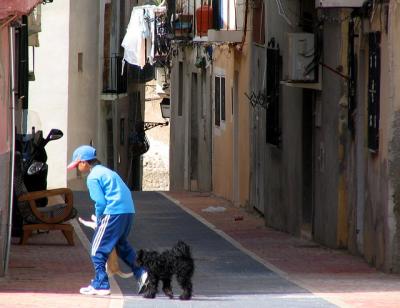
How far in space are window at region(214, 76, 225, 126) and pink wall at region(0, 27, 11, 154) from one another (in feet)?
58.3

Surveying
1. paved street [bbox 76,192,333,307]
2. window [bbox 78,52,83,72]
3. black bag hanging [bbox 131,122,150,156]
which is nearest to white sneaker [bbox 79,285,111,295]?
paved street [bbox 76,192,333,307]

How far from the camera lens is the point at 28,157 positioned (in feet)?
71.7

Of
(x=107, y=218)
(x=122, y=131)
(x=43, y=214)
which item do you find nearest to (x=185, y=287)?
(x=107, y=218)

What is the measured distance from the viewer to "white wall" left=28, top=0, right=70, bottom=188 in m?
38.5

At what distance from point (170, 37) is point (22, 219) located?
69.6 feet

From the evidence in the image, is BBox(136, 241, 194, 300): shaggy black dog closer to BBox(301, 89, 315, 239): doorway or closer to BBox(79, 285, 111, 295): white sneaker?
BBox(79, 285, 111, 295): white sneaker

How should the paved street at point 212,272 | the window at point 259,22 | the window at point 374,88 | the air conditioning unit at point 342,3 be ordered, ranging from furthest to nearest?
the window at point 259,22, the air conditioning unit at point 342,3, the window at point 374,88, the paved street at point 212,272

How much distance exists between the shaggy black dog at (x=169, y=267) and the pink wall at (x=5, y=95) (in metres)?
2.51

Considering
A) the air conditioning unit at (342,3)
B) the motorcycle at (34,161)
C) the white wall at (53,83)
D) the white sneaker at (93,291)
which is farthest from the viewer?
the white wall at (53,83)

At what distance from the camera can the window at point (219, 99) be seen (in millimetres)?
33125

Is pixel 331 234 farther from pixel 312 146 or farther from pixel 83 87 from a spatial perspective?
pixel 83 87

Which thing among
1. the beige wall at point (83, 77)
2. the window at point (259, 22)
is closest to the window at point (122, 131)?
the beige wall at point (83, 77)

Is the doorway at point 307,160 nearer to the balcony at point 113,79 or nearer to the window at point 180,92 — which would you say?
the window at point 180,92

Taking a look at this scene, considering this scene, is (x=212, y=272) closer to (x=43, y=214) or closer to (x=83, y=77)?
(x=43, y=214)
